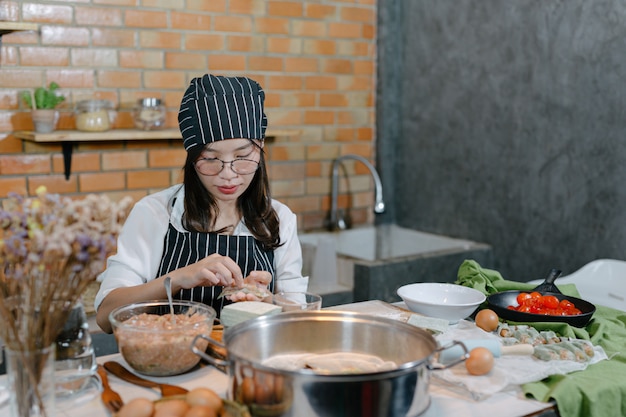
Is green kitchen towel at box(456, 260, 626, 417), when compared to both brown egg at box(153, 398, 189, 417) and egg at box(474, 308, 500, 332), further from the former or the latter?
brown egg at box(153, 398, 189, 417)

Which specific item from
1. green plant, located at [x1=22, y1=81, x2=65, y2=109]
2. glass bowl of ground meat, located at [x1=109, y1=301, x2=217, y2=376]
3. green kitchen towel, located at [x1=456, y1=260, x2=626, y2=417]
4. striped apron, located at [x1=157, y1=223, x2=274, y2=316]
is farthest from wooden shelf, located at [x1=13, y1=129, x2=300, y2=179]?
green kitchen towel, located at [x1=456, y1=260, x2=626, y2=417]

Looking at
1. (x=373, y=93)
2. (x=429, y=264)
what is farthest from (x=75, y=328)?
(x=373, y=93)

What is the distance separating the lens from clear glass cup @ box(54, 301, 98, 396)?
4.22 ft

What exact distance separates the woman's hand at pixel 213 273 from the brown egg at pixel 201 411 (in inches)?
20.0

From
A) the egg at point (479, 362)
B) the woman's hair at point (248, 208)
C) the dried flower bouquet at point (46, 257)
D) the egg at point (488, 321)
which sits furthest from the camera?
the woman's hair at point (248, 208)

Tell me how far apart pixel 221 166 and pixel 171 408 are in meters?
0.84

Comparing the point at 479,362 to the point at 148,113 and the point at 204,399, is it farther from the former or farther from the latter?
the point at 148,113

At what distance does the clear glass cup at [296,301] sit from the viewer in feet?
5.23

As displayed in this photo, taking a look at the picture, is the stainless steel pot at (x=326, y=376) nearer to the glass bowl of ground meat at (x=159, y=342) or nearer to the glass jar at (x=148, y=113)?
the glass bowl of ground meat at (x=159, y=342)

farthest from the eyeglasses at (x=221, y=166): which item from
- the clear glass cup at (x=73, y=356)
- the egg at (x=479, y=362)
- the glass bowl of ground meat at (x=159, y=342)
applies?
the egg at (x=479, y=362)

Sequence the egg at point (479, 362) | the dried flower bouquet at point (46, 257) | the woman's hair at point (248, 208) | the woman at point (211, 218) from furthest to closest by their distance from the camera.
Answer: the woman's hair at point (248, 208)
the woman at point (211, 218)
the egg at point (479, 362)
the dried flower bouquet at point (46, 257)

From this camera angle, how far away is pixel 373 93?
4.02 metres

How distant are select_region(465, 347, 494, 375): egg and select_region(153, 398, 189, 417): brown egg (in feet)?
1.81

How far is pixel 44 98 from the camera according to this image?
289 centimetres
